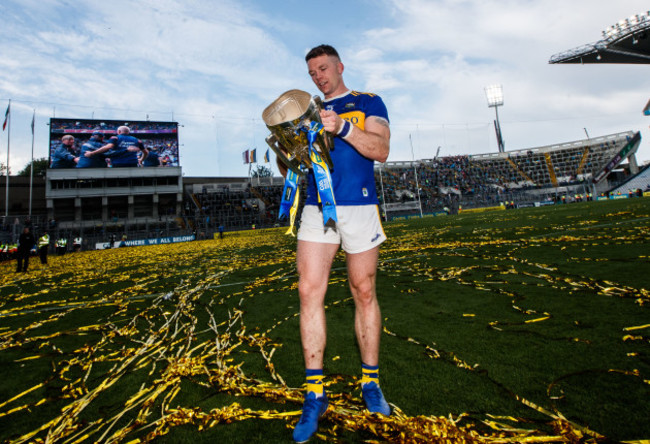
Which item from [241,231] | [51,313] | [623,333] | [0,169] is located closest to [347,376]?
[623,333]

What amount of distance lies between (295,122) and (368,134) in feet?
1.43

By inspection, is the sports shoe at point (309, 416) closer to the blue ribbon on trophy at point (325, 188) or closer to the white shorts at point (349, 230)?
the white shorts at point (349, 230)

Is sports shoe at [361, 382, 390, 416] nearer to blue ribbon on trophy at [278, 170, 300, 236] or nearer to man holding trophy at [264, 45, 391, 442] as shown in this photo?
man holding trophy at [264, 45, 391, 442]

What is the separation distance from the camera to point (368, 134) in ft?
6.47

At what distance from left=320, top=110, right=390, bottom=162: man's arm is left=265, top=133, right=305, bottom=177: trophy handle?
14.5 inches

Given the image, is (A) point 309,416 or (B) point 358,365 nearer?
(A) point 309,416

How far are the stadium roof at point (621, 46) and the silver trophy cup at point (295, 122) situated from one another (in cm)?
4588

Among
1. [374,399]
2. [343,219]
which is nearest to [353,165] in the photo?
[343,219]

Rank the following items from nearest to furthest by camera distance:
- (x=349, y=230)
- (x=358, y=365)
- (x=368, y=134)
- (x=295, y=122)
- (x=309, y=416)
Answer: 1. (x=309, y=416)
2. (x=295, y=122)
3. (x=368, y=134)
4. (x=349, y=230)
5. (x=358, y=365)

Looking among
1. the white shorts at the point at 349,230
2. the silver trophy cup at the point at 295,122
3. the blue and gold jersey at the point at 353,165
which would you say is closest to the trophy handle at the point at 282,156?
the silver trophy cup at the point at 295,122

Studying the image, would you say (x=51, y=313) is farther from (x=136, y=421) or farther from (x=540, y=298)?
(x=540, y=298)

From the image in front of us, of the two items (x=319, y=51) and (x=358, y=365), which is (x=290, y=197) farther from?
(x=358, y=365)

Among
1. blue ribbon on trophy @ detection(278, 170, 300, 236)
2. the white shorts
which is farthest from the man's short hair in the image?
the white shorts

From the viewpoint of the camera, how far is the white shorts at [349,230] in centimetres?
211
